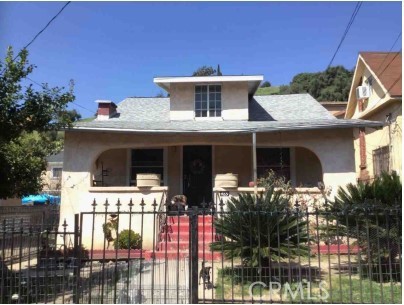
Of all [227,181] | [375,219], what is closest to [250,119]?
[227,181]

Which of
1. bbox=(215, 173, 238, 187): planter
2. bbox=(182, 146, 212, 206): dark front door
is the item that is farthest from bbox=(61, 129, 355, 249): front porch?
bbox=(215, 173, 238, 187): planter

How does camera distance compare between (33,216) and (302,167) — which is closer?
(33,216)

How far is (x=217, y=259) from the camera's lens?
930cm

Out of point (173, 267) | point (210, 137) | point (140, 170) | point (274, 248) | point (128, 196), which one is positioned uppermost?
point (210, 137)

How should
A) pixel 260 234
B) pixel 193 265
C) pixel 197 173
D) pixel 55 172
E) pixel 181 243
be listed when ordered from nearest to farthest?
pixel 193 265
pixel 260 234
pixel 181 243
pixel 197 173
pixel 55 172

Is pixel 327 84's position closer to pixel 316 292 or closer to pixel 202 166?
pixel 202 166

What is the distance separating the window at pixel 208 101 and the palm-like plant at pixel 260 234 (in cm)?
791

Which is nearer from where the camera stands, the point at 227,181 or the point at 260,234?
the point at 260,234

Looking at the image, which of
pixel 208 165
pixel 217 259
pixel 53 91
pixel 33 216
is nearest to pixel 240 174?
pixel 208 165

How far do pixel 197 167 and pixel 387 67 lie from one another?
33.2 ft

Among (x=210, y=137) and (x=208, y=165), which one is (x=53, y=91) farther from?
(x=208, y=165)

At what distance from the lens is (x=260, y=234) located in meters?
6.67

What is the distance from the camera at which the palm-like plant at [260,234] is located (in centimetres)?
656

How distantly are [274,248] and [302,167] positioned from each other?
8.05 metres
